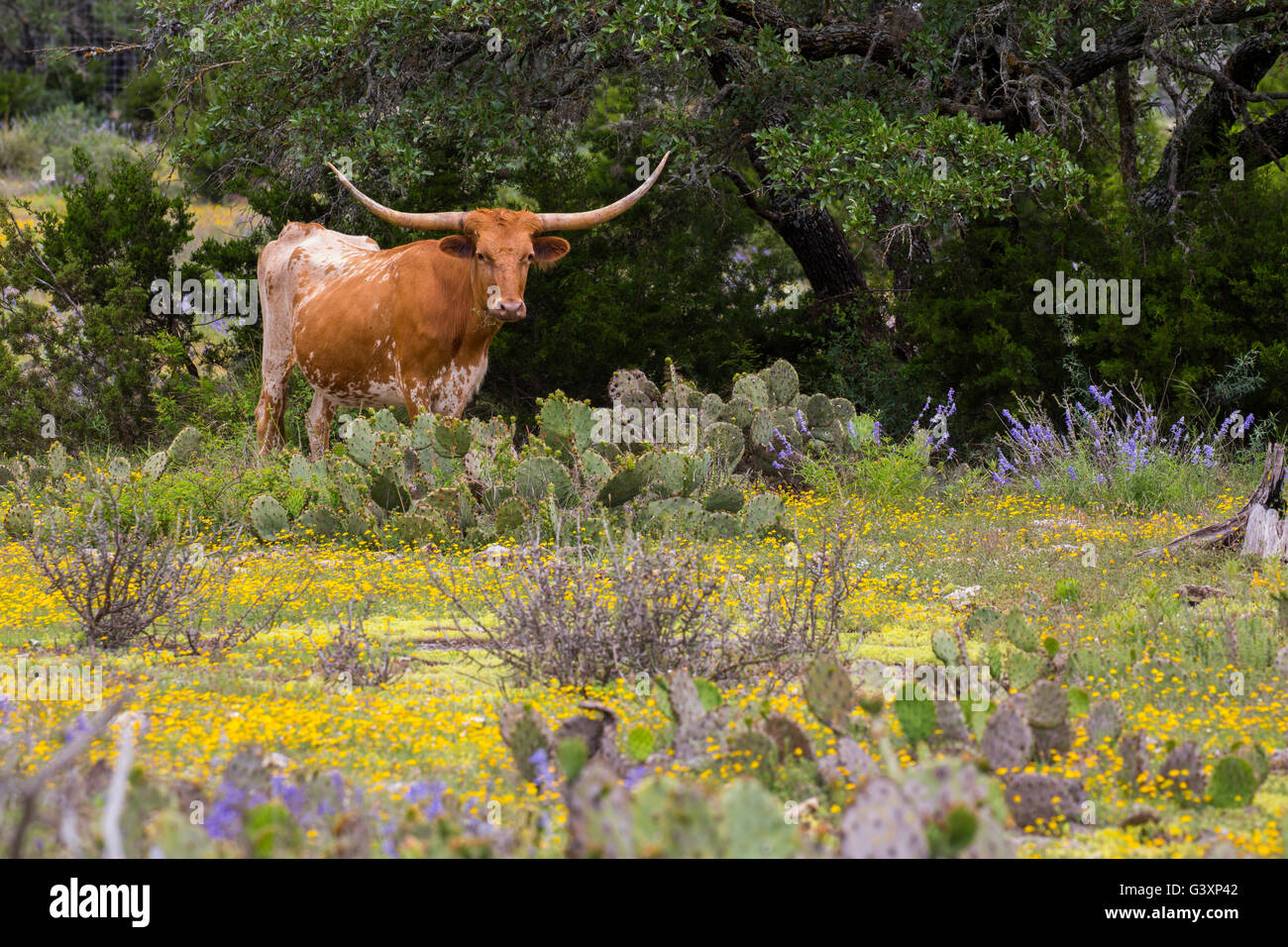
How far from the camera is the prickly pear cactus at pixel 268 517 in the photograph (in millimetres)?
8008

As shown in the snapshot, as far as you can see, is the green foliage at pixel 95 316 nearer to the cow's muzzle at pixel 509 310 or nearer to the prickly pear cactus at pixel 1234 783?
the cow's muzzle at pixel 509 310

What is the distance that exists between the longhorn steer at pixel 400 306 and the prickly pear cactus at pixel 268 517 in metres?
1.56

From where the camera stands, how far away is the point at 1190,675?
5020 millimetres

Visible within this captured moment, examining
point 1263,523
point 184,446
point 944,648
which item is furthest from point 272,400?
point 1263,523

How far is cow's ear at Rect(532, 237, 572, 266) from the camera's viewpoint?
9.18 m

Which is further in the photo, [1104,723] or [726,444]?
[726,444]

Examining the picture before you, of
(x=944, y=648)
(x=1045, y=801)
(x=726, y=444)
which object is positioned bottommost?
(x=1045, y=801)

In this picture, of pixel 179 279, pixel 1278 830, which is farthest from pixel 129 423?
pixel 1278 830

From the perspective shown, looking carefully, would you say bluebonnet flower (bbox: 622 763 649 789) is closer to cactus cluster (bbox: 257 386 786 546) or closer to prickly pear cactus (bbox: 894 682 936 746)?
prickly pear cactus (bbox: 894 682 936 746)

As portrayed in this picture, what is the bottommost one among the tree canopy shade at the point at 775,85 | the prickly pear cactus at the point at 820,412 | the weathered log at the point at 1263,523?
the weathered log at the point at 1263,523

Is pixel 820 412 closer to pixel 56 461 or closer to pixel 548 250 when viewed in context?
pixel 548 250

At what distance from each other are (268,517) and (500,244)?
2323 millimetres

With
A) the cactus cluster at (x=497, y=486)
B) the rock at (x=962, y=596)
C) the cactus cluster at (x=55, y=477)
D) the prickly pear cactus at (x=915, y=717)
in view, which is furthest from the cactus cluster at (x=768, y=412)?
the prickly pear cactus at (x=915, y=717)

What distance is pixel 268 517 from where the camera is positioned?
8.05 m
